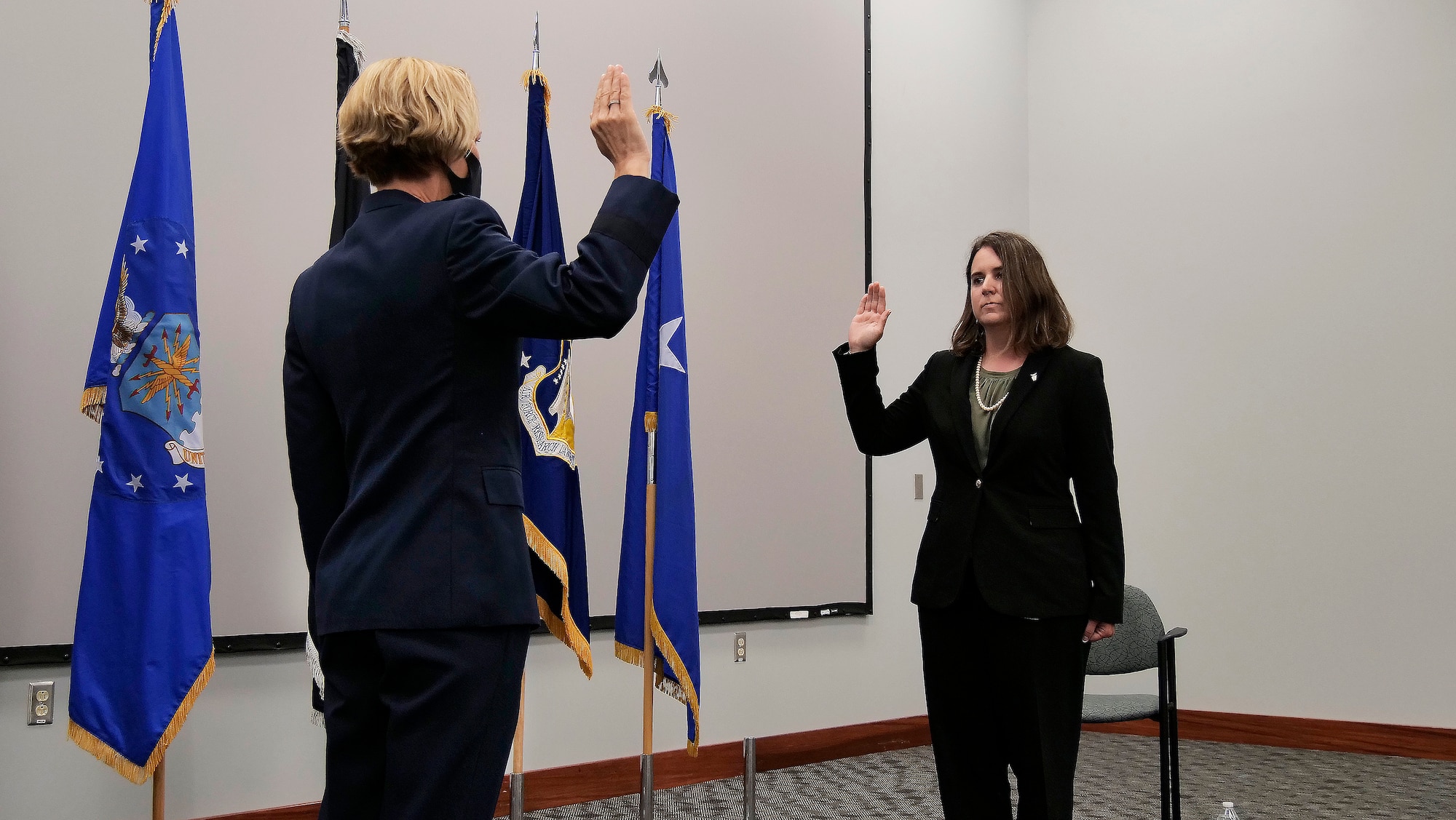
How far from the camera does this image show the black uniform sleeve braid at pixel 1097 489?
222cm

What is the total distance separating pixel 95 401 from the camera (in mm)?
2512

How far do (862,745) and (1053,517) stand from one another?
2884 mm

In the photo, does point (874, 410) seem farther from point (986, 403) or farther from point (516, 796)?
point (516, 796)

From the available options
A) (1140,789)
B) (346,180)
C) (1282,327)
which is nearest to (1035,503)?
(346,180)

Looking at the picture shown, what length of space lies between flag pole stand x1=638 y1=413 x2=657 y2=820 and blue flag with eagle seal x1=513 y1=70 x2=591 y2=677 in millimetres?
224

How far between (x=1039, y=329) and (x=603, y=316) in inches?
51.1

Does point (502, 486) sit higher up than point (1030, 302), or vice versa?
point (1030, 302)

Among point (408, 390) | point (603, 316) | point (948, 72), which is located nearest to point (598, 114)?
point (603, 316)

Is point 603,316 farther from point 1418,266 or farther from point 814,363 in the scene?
point 1418,266

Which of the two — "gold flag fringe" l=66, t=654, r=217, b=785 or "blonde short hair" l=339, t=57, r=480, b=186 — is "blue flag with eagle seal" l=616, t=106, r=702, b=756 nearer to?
"gold flag fringe" l=66, t=654, r=217, b=785

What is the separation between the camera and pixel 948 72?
562 cm

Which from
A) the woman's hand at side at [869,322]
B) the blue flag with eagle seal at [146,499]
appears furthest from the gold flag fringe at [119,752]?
the woman's hand at side at [869,322]

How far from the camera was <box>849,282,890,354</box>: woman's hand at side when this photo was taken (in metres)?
→ 2.47

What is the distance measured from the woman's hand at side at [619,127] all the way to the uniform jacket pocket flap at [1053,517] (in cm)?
116
